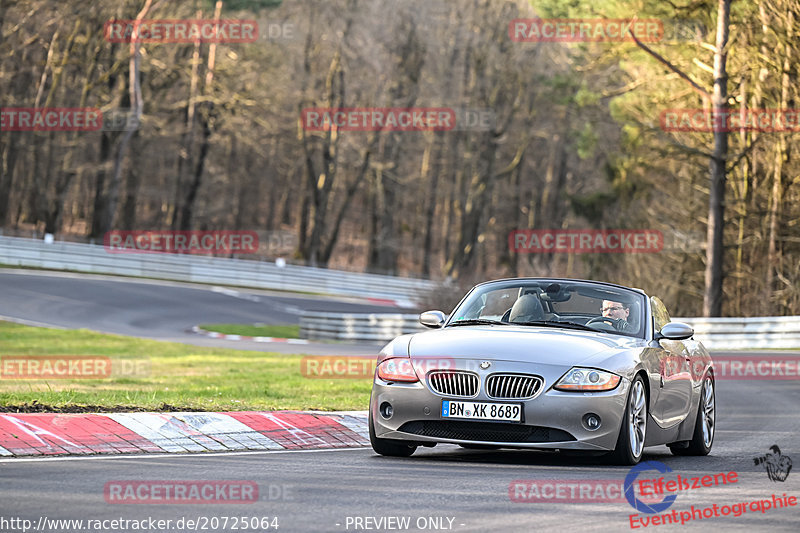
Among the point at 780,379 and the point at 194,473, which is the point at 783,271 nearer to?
the point at 780,379

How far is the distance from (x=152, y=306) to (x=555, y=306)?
32.0m

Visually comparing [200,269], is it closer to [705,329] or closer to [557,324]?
[705,329]

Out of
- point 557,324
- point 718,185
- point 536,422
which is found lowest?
point 536,422

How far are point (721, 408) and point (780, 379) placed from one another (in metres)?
6.15

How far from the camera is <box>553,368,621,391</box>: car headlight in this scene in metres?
8.90

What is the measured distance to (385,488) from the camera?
7.61 metres

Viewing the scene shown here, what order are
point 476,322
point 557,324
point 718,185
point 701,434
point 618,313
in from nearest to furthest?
point 557,324 < point 476,322 < point 618,313 < point 701,434 < point 718,185

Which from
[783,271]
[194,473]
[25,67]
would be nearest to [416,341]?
[194,473]

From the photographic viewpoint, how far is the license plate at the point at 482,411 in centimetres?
884

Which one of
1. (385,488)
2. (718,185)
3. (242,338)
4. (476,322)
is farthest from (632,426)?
(718,185)

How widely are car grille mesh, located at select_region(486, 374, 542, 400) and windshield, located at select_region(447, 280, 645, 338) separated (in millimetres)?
1246

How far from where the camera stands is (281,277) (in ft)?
178

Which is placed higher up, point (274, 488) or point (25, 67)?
point (25, 67)

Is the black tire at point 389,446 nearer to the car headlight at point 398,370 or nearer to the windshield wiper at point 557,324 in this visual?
the car headlight at point 398,370
